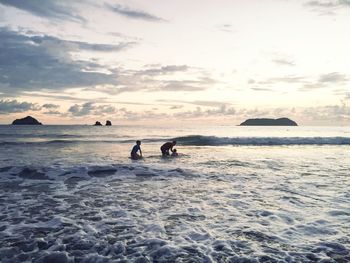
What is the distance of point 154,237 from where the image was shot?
8.05 m

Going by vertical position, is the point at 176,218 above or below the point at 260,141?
below

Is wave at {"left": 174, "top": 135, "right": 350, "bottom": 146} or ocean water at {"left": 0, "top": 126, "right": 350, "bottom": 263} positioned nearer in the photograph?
ocean water at {"left": 0, "top": 126, "right": 350, "bottom": 263}

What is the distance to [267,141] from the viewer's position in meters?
53.5

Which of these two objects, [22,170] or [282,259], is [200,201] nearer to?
[282,259]

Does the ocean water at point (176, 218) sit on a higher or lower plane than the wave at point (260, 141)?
lower

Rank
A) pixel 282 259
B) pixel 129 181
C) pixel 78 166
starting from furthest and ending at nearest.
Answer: pixel 78 166 → pixel 129 181 → pixel 282 259

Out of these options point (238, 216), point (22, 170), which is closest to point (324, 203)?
point (238, 216)

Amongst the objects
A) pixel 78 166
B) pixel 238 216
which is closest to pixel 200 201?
pixel 238 216

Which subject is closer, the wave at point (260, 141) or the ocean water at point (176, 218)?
the ocean water at point (176, 218)

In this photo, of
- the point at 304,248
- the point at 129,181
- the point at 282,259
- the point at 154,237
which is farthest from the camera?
the point at 129,181

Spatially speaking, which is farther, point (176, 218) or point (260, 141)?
point (260, 141)

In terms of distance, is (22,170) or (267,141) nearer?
(22,170)

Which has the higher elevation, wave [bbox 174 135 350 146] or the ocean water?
wave [bbox 174 135 350 146]

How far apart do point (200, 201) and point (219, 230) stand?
3.25m
